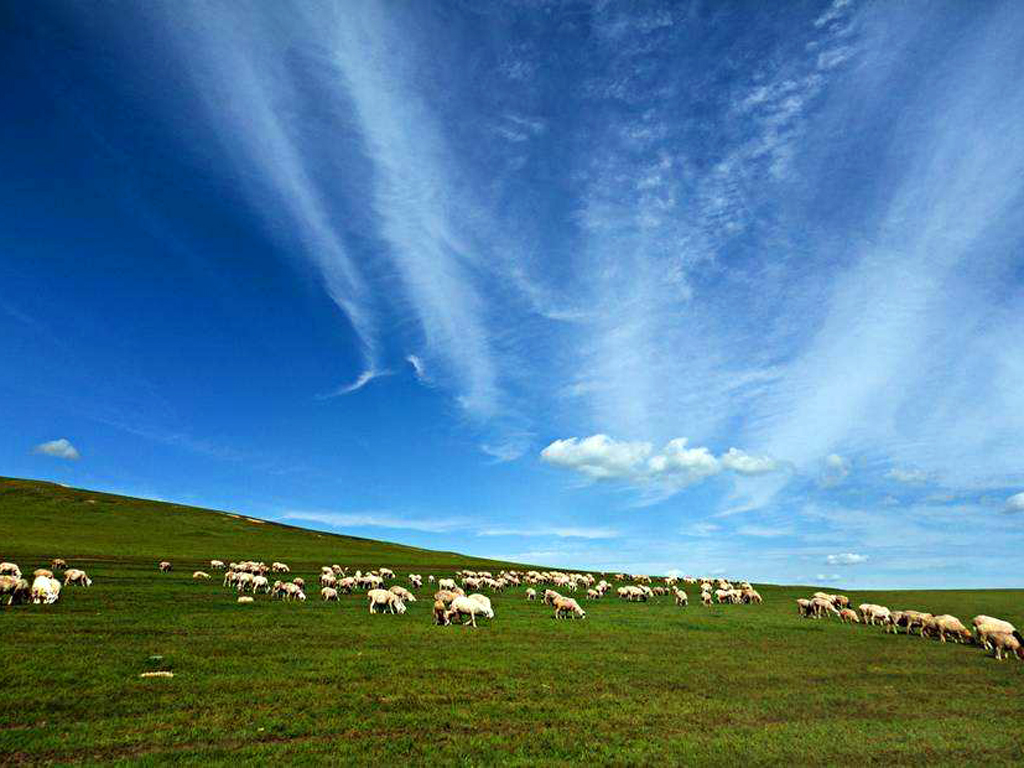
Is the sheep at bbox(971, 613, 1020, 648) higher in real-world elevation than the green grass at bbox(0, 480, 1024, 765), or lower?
higher

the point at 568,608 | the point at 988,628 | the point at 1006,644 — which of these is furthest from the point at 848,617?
the point at 568,608

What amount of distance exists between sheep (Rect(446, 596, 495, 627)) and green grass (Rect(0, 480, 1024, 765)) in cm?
150

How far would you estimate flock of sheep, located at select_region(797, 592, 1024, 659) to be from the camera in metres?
27.7

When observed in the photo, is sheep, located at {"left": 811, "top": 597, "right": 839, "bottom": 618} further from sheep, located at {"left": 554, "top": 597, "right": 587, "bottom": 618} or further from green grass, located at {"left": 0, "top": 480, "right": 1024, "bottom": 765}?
sheep, located at {"left": 554, "top": 597, "right": 587, "bottom": 618}

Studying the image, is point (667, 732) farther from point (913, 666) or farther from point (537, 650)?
point (913, 666)

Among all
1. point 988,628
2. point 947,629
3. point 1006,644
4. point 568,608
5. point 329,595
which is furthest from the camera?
point 329,595

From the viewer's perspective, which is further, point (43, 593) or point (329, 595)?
point (329, 595)

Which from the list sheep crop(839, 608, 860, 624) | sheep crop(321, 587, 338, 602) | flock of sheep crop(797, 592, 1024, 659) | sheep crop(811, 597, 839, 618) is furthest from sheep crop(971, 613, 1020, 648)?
sheep crop(321, 587, 338, 602)

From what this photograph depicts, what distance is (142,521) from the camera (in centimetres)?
9819

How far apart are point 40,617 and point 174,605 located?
281 inches

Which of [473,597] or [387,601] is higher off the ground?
[473,597]

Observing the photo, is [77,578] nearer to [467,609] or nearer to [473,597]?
[473,597]

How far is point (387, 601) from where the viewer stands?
3488cm

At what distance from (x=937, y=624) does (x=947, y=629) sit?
0.81m
